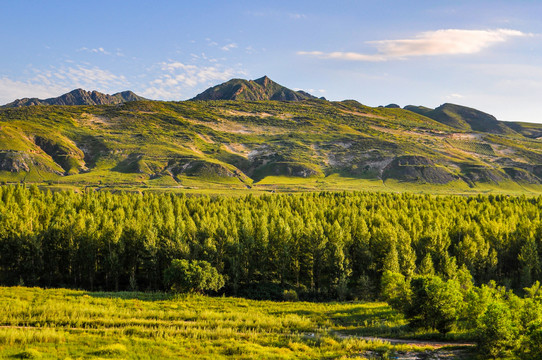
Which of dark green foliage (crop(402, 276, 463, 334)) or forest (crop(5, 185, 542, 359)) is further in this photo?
forest (crop(5, 185, 542, 359))

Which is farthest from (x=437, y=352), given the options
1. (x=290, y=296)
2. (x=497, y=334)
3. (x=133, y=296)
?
(x=133, y=296)

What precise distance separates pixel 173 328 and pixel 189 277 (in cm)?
2636

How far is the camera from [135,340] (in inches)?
1574

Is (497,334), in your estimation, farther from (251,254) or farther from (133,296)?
(133,296)

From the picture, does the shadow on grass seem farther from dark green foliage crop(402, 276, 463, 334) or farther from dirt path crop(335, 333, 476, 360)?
dark green foliage crop(402, 276, 463, 334)

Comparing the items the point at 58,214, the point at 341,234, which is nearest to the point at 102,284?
the point at 58,214

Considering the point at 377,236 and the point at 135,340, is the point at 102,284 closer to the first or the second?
the point at 135,340

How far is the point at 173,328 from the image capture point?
45625 mm

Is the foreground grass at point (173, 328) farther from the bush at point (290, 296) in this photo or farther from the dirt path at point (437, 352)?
the bush at point (290, 296)

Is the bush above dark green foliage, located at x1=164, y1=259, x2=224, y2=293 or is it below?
below

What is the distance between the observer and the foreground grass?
37031 millimetres

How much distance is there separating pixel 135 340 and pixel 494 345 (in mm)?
39588

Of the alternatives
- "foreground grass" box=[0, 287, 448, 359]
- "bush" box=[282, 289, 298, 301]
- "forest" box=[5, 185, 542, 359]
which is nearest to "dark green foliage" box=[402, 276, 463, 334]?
"foreground grass" box=[0, 287, 448, 359]

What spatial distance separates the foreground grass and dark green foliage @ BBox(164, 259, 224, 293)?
332 cm
